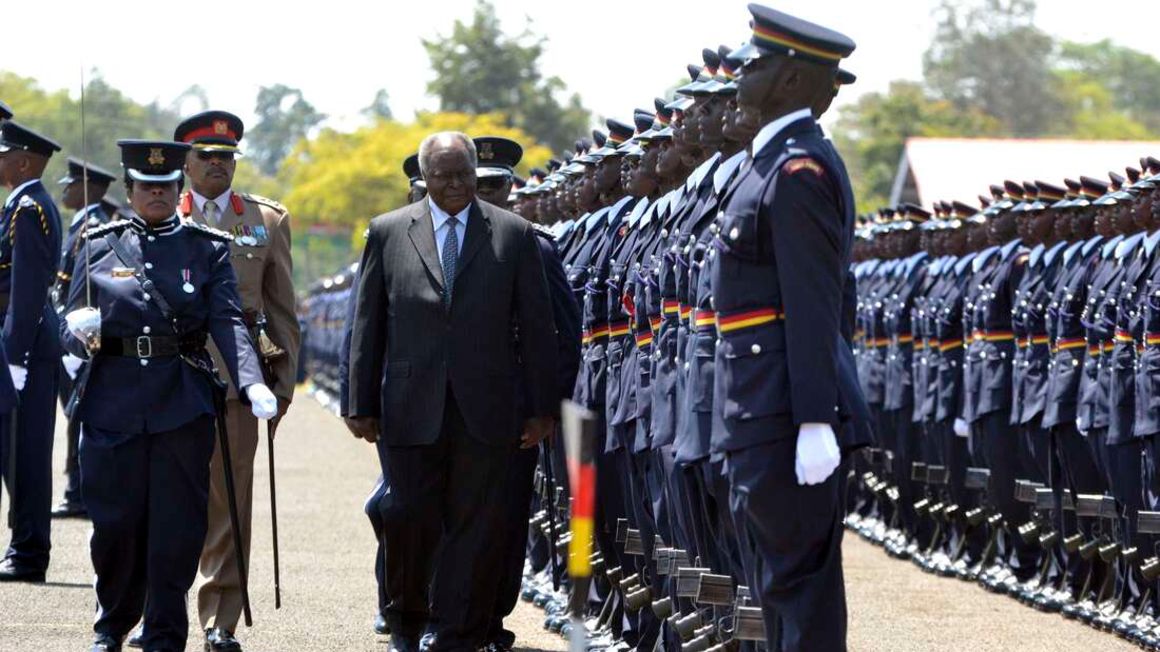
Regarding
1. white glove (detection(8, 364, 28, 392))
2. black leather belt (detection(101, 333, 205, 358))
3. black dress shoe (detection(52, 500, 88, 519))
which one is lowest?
black dress shoe (detection(52, 500, 88, 519))

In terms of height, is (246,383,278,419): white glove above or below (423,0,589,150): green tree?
below

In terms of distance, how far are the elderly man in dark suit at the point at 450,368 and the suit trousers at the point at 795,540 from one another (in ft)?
7.69

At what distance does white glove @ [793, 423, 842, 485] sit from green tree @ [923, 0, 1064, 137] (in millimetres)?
93099

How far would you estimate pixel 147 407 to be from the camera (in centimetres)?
894

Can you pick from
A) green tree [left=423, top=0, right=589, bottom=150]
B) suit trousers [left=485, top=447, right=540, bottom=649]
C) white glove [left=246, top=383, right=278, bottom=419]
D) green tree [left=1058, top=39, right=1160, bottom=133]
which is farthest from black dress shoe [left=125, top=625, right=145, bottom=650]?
green tree [left=1058, top=39, right=1160, bottom=133]

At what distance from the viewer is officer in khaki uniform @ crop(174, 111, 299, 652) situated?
1005 centimetres

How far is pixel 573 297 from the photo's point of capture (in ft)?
32.4

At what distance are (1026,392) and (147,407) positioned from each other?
5604 mm

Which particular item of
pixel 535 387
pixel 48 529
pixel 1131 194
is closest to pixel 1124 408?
pixel 1131 194

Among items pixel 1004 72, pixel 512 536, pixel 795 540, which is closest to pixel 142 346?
pixel 512 536

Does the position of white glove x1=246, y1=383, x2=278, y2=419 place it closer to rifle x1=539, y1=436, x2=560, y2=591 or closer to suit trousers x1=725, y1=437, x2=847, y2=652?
rifle x1=539, y1=436, x2=560, y2=591

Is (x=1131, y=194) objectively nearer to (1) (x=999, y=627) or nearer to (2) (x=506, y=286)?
(1) (x=999, y=627)

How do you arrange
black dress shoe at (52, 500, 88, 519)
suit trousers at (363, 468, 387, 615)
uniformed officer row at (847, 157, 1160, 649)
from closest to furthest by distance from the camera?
1. suit trousers at (363, 468, 387, 615)
2. uniformed officer row at (847, 157, 1160, 649)
3. black dress shoe at (52, 500, 88, 519)

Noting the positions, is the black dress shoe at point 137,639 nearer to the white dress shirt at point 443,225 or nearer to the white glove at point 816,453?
the white dress shirt at point 443,225
